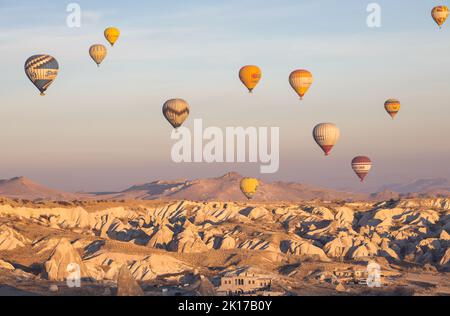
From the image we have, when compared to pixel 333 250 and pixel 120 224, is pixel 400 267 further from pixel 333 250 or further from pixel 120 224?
pixel 120 224

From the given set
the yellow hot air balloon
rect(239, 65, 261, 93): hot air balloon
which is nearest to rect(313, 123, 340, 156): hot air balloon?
rect(239, 65, 261, 93): hot air balloon

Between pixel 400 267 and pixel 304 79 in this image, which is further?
pixel 400 267

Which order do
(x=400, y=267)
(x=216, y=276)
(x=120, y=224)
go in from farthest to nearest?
(x=120, y=224) < (x=400, y=267) < (x=216, y=276)

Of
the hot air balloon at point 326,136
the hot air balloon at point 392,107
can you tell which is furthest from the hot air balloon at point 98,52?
the hot air balloon at point 392,107

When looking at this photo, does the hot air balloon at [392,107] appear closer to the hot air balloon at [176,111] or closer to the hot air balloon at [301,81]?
the hot air balloon at [301,81]

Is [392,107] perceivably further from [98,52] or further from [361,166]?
[98,52]

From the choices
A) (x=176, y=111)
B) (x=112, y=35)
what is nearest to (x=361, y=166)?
(x=176, y=111)
